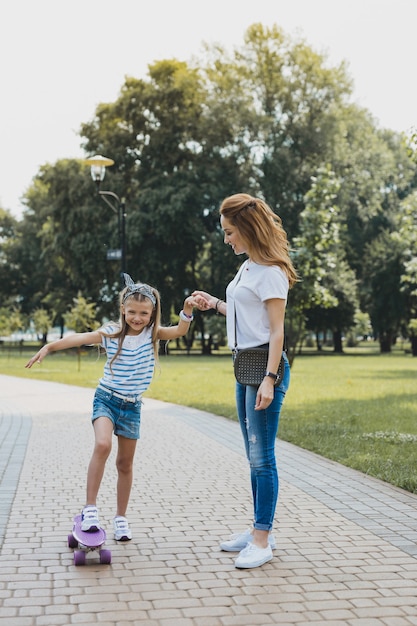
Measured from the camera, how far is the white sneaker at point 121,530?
5.33m

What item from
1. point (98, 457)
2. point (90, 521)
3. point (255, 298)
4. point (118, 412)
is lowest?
point (90, 521)

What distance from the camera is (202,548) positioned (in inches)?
203

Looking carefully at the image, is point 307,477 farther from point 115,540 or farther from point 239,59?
point 239,59

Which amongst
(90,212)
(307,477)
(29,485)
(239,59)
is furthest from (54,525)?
(239,59)

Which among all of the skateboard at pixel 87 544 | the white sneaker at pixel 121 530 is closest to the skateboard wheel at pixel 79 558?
the skateboard at pixel 87 544

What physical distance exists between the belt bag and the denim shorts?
852 millimetres

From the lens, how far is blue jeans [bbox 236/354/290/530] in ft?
15.8

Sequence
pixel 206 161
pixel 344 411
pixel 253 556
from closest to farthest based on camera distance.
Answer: pixel 253 556, pixel 344 411, pixel 206 161

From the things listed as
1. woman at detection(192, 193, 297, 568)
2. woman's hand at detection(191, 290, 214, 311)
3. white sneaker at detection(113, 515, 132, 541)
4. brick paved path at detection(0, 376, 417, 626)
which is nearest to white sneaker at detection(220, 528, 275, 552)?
brick paved path at detection(0, 376, 417, 626)

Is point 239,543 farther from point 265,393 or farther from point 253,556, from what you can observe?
point 265,393

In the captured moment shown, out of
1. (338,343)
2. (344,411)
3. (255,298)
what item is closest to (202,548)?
(255,298)

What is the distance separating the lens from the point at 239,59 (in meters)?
44.2

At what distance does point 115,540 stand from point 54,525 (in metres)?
0.63

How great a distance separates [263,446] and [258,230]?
1231mm
